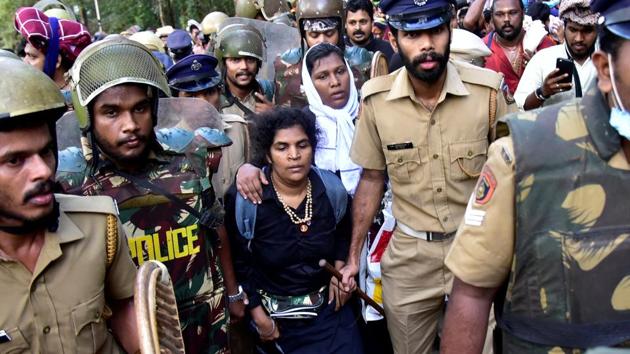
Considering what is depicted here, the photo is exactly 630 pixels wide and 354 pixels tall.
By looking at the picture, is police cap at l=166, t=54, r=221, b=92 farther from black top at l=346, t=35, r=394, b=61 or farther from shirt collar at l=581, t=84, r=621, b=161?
shirt collar at l=581, t=84, r=621, b=161

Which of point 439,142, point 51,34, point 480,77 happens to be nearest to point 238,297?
point 439,142

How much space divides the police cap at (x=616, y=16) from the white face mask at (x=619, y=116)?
0.08 metres

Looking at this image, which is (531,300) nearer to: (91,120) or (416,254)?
(416,254)

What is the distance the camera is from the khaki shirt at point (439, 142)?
311 cm

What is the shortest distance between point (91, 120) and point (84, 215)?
26.6 inches

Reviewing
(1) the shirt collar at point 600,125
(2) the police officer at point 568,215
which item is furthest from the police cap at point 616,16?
(1) the shirt collar at point 600,125

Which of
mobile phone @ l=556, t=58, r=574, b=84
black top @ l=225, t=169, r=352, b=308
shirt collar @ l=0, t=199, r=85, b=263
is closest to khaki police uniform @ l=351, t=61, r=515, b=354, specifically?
black top @ l=225, t=169, r=352, b=308

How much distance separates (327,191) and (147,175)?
1135 millimetres

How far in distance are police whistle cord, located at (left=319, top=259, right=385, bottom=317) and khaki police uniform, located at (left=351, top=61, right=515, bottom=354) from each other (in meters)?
0.21

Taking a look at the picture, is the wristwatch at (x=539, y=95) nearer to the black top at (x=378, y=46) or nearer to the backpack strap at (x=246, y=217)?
the backpack strap at (x=246, y=217)

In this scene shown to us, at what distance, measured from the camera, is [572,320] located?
1.63m

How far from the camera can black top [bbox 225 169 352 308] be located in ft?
10.9

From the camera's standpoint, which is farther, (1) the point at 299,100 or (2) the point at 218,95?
(1) the point at 299,100

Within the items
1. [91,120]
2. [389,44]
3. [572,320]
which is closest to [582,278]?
[572,320]
